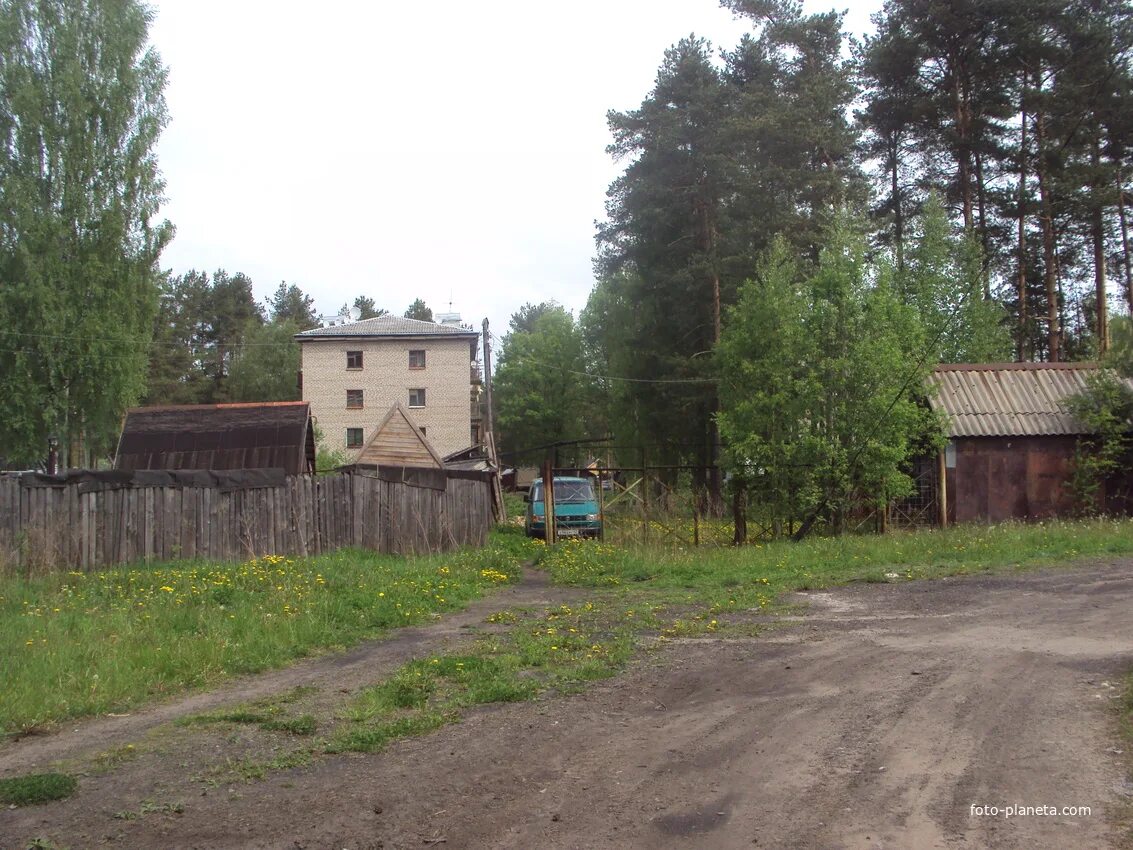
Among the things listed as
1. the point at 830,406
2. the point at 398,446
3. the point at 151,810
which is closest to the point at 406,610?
the point at 151,810

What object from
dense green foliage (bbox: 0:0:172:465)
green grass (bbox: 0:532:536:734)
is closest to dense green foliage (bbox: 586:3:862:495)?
dense green foliage (bbox: 0:0:172:465)

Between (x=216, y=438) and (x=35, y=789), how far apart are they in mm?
21675

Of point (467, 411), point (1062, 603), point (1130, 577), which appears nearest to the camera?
point (1062, 603)

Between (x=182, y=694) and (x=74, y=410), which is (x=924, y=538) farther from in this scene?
(x=74, y=410)

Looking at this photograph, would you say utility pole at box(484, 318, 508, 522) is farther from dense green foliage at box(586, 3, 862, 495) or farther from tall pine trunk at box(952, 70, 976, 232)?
tall pine trunk at box(952, 70, 976, 232)

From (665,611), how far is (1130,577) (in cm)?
711

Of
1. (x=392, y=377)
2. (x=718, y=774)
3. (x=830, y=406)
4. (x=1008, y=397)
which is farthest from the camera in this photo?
(x=392, y=377)

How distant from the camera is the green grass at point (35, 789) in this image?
5.39 meters

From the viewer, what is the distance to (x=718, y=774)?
5641 millimetres

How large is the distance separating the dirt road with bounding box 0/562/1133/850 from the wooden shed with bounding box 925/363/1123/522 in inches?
625

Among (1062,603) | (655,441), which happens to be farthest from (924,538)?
(655,441)

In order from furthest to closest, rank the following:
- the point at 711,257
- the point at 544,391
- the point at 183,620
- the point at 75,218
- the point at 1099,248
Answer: the point at 544,391 → the point at 711,257 → the point at 1099,248 → the point at 75,218 → the point at 183,620

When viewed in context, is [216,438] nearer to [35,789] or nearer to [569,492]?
[569,492]

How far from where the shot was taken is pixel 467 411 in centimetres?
5078
